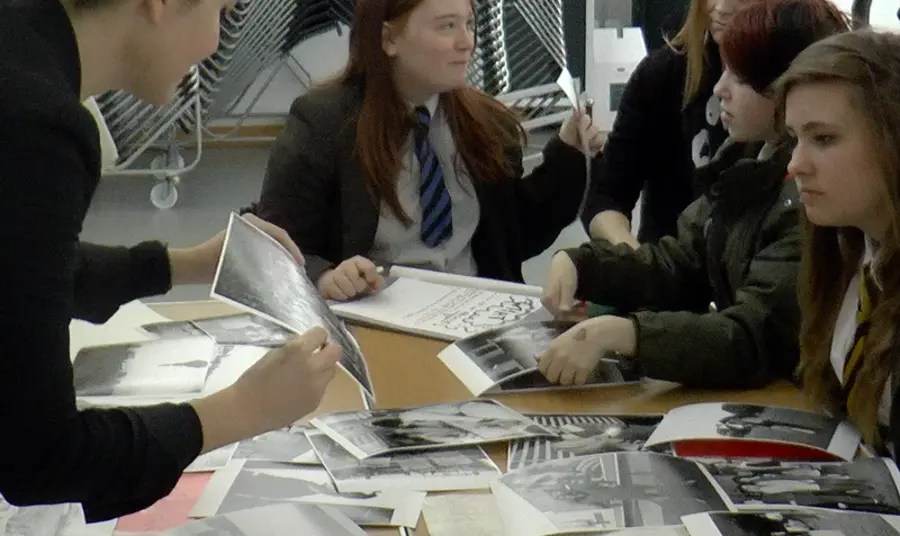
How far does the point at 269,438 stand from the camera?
116 cm

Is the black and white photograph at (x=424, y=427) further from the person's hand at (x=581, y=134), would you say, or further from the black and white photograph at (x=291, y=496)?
the person's hand at (x=581, y=134)

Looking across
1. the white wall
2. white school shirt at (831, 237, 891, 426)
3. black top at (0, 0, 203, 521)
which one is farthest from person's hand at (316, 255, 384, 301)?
the white wall

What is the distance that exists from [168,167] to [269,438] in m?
3.11

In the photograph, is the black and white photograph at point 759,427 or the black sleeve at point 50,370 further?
the black and white photograph at point 759,427

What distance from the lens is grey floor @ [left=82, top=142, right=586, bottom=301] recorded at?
3.66m

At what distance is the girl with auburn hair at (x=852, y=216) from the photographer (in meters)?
1.15

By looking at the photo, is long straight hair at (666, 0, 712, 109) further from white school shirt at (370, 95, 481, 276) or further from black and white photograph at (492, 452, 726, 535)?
black and white photograph at (492, 452, 726, 535)

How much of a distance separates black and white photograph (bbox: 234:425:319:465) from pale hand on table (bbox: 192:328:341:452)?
0.57 ft

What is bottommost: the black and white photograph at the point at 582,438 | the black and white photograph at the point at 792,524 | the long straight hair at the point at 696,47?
the black and white photograph at the point at 582,438

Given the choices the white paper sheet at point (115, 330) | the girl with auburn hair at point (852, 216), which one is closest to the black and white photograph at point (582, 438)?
the girl with auburn hair at point (852, 216)

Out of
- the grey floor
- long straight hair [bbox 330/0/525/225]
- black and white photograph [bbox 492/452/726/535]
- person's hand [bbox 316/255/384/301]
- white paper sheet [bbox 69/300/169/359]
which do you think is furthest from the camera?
the grey floor

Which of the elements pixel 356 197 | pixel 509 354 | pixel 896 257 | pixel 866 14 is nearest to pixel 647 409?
Result: pixel 509 354

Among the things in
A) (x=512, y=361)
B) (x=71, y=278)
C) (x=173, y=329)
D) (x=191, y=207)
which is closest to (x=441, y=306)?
(x=512, y=361)

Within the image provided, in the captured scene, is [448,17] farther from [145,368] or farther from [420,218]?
[145,368]
